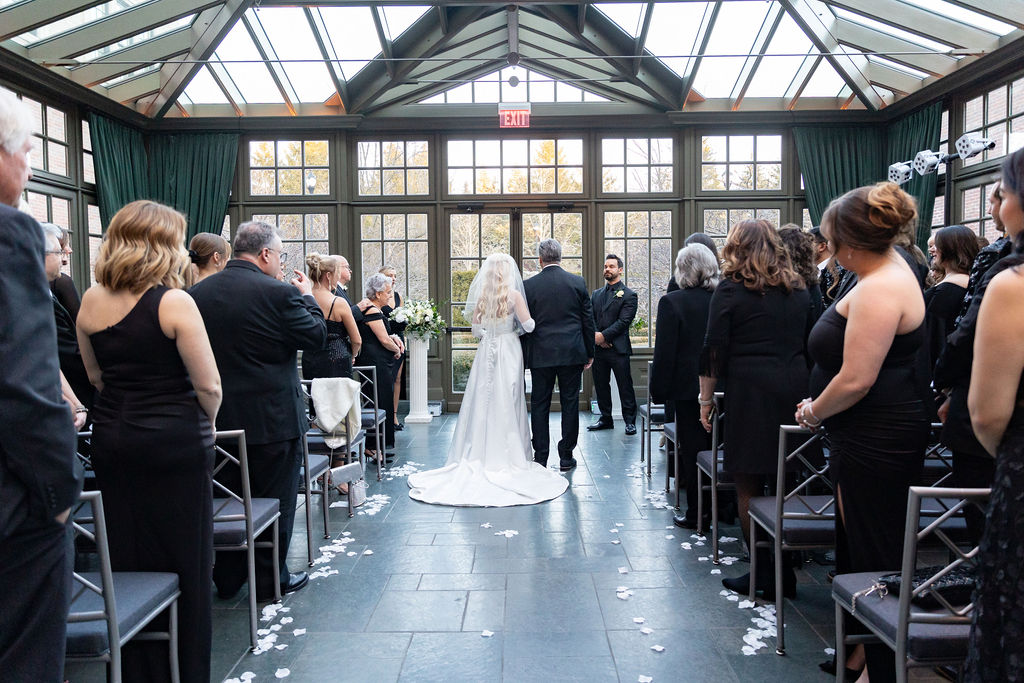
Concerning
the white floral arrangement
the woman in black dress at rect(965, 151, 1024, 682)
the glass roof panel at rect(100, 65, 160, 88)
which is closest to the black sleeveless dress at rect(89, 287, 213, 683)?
the woman in black dress at rect(965, 151, 1024, 682)

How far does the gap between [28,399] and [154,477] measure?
100 cm

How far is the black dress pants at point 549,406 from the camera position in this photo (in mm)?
5902

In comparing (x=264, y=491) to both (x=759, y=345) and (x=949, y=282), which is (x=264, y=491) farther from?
(x=949, y=282)

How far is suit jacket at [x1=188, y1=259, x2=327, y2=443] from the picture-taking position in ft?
10.5

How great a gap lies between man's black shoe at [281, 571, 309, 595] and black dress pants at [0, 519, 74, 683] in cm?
200

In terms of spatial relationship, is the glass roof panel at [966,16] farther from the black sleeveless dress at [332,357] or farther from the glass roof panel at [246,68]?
the glass roof panel at [246,68]

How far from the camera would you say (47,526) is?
1.44m

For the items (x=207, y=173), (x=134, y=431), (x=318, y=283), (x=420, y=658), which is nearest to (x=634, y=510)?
(x=420, y=658)

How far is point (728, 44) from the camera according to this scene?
26.2 ft

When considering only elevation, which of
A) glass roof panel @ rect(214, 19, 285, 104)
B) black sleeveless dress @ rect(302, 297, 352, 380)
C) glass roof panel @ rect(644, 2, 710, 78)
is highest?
glass roof panel @ rect(644, 2, 710, 78)

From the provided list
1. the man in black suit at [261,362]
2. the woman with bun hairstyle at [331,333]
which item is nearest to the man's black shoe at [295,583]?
the man in black suit at [261,362]

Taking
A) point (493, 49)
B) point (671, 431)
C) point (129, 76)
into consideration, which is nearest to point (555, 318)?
point (671, 431)

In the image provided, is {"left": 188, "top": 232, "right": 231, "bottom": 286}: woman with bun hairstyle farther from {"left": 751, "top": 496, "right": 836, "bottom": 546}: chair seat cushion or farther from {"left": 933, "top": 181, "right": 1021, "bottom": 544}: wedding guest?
{"left": 933, "top": 181, "right": 1021, "bottom": 544}: wedding guest

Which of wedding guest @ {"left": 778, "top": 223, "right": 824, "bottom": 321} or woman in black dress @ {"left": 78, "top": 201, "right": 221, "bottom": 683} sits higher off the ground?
wedding guest @ {"left": 778, "top": 223, "right": 824, "bottom": 321}
